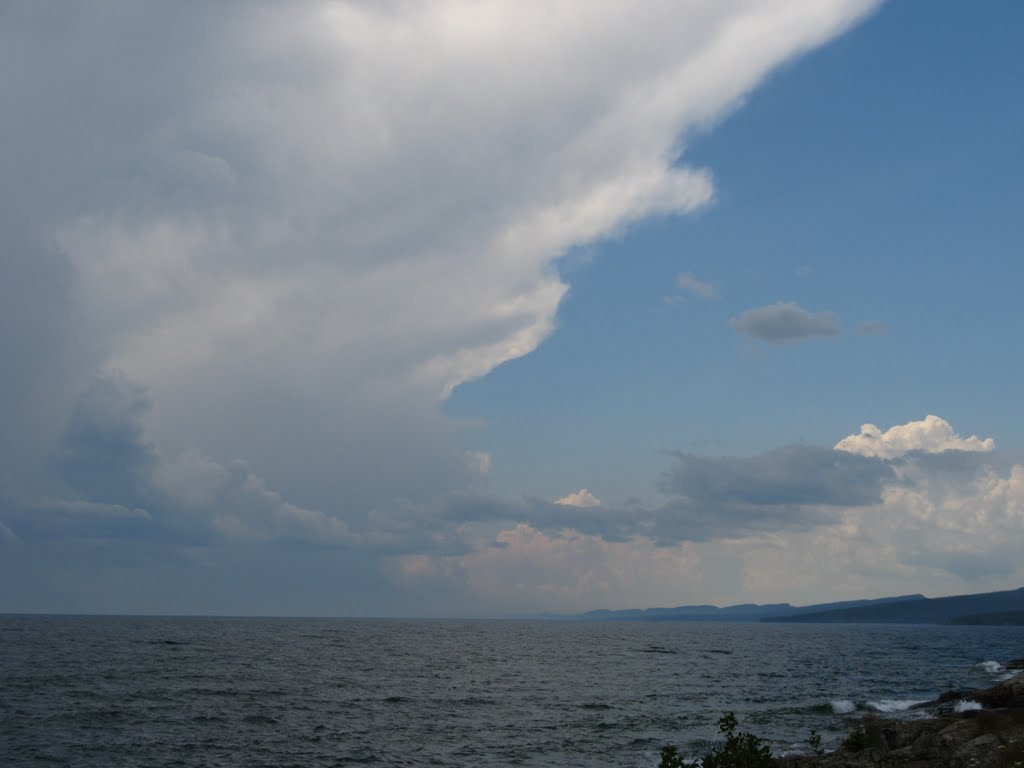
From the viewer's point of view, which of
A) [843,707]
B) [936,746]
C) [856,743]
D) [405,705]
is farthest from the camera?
[405,705]

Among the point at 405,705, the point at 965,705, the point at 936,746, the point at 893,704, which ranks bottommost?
the point at 893,704

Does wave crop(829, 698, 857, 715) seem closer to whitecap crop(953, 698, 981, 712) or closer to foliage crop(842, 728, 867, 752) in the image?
whitecap crop(953, 698, 981, 712)

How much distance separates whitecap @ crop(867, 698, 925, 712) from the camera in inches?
2244

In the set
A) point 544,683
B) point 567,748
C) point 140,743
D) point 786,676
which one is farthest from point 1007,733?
point 786,676

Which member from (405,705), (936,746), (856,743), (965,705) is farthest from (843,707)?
(405,705)

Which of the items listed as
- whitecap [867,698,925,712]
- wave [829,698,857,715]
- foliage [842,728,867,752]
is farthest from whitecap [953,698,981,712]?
foliage [842,728,867,752]

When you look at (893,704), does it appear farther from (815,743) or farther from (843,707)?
(815,743)

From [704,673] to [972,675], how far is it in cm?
3059

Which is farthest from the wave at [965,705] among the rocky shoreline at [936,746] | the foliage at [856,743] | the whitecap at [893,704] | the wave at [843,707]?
the foliage at [856,743]

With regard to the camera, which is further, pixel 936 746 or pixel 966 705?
pixel 966 705

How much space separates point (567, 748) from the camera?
43.2 meters

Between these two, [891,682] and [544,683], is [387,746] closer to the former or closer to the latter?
[544,683]

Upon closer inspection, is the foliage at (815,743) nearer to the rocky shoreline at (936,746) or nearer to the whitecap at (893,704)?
the rocky shoreline at (936,746)

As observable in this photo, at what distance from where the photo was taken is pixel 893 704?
60.1m
